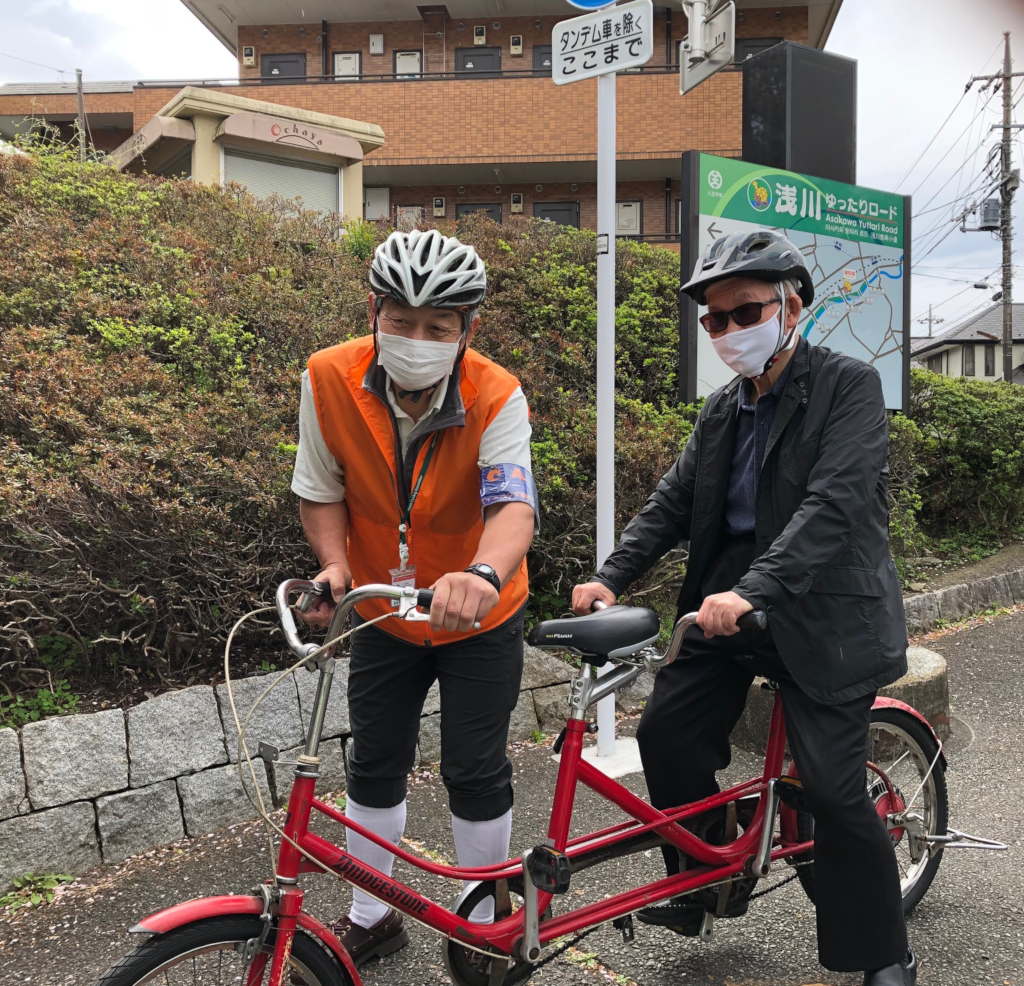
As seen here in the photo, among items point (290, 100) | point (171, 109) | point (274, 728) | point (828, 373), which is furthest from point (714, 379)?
point (290, 100)

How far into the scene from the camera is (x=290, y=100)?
19375mm

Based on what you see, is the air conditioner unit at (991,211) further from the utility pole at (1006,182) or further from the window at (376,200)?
the window at (376,200)

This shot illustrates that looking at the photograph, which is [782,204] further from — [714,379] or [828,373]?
[828,373]

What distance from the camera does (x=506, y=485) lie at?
229cm

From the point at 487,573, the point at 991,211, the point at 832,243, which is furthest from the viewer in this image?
the point at 991,211

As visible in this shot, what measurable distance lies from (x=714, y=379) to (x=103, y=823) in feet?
12.2

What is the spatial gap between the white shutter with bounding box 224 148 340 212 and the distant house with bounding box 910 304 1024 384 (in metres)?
40.3

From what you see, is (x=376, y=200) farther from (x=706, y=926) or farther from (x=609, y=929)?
(x=706, y=926)

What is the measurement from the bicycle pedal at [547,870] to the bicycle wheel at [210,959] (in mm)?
505

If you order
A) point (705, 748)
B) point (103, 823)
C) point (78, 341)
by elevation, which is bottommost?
point (103, 823)

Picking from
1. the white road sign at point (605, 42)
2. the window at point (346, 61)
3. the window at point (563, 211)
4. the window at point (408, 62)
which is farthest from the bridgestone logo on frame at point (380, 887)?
the window at point (346, 61)

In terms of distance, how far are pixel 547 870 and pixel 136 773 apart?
1.99 metres

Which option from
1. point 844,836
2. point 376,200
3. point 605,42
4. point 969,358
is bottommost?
point 844,836

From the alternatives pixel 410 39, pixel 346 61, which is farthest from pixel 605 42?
pixel 346 61
